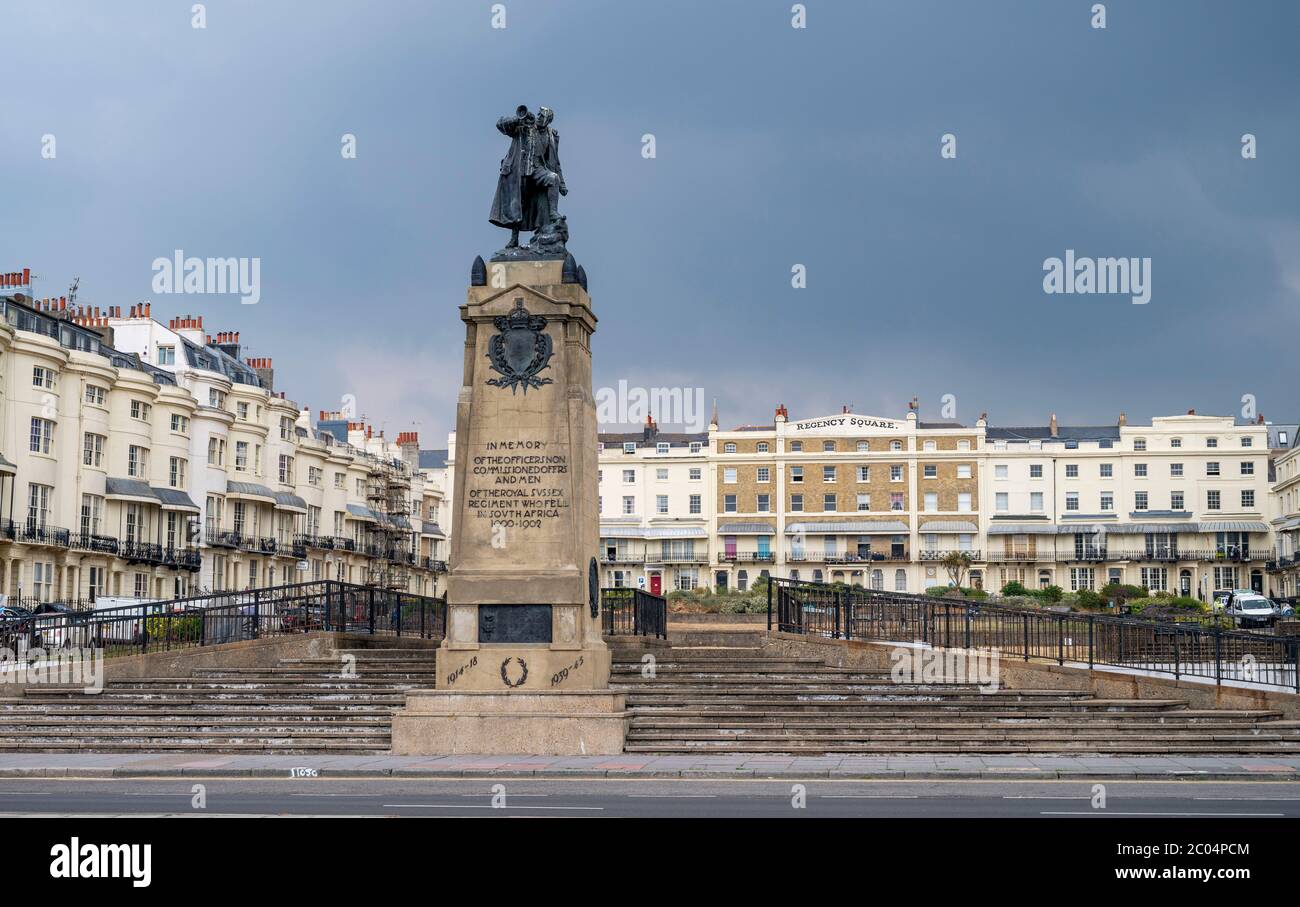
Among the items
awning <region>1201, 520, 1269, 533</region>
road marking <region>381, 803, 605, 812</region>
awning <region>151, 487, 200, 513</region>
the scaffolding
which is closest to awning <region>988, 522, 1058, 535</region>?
awning <region>1201, 520, 1269, 533</region>

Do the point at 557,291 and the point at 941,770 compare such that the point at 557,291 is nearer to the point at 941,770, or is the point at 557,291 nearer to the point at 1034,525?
the point at 941,770

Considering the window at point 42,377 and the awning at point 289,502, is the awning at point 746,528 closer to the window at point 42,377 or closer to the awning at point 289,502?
the awning at point 289,502

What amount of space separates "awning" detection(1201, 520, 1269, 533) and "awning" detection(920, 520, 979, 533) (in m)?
18.8

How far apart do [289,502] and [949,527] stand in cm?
5916

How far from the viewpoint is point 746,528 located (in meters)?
125

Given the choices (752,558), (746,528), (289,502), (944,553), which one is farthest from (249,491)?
(944,553)

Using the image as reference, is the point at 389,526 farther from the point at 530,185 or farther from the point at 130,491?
the point at 530,185

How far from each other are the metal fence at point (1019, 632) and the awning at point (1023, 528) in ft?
297

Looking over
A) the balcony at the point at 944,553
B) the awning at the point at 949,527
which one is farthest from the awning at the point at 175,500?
the balcony at the point at 944,553

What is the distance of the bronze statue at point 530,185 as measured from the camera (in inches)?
918

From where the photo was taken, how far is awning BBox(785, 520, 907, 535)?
4828 inches

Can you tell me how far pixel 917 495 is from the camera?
406 feet
